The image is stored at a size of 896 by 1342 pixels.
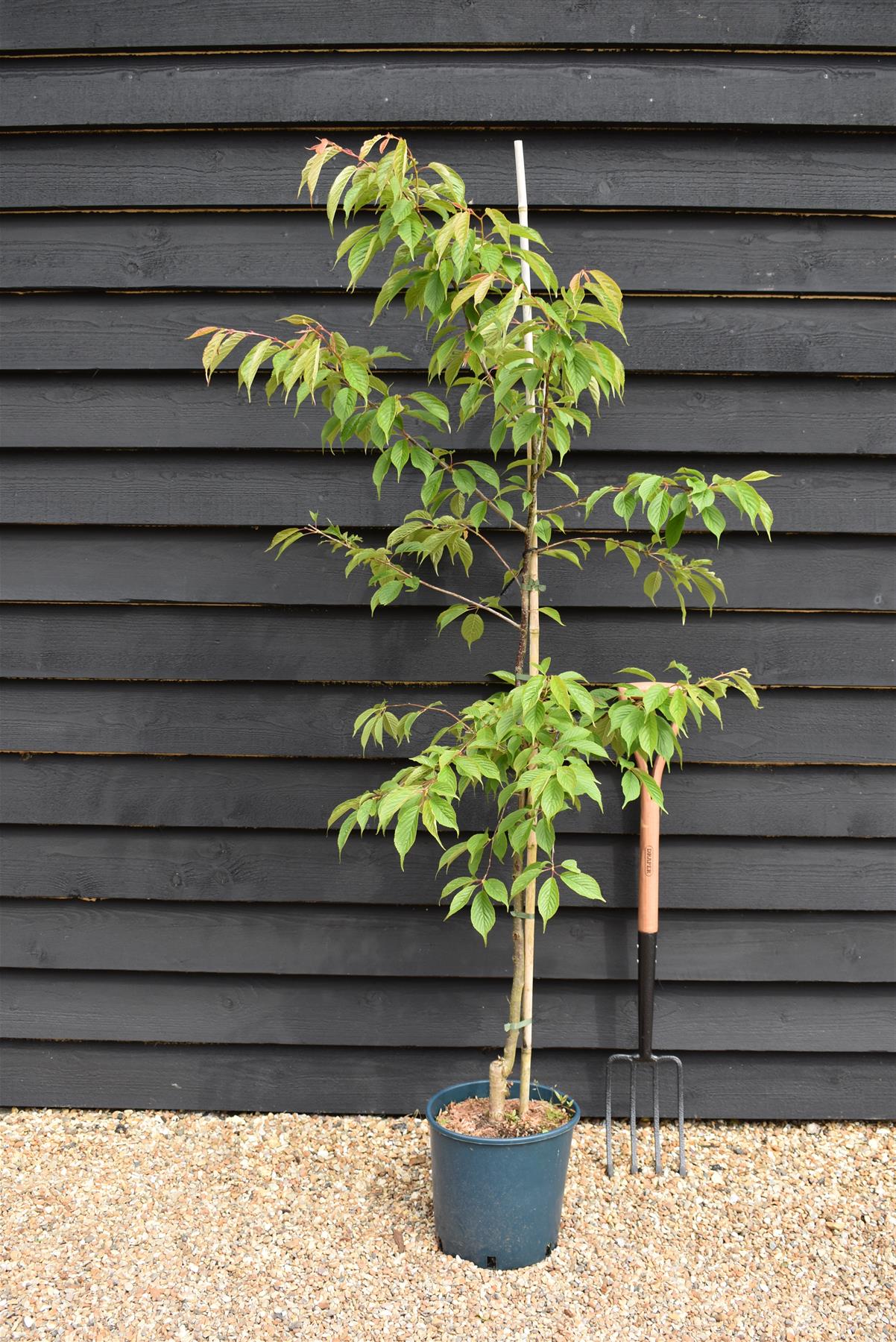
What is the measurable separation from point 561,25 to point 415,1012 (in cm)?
209

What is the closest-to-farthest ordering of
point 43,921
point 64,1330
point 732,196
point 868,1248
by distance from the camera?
1. point 64,1330
2. point 868,1248
3. point 732,196
4. point 43,921

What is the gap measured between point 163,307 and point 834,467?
1.47m

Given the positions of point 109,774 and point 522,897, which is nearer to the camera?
point 522,897

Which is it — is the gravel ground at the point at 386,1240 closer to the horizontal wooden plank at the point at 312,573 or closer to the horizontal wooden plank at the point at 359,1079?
the horizontal wooden plank at the point at 359,1079

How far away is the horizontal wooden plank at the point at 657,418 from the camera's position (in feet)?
6.92

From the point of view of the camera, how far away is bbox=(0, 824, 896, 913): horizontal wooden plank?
2.17 metres

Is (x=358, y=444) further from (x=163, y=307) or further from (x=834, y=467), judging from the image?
(x=834, y=467)

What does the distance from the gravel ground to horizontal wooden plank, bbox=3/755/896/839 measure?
0.66 metres

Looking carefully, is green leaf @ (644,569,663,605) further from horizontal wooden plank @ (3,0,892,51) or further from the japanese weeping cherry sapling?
horizontal wooden plank @ (3,0,892,51)

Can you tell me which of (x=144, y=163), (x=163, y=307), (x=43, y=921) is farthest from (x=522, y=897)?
(x=144, y=163)

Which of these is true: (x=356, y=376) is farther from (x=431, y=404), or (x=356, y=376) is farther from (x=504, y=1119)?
(x=504, y=1119)

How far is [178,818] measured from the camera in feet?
7.19

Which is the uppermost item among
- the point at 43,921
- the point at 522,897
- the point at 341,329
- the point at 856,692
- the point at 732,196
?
the point at 732,196

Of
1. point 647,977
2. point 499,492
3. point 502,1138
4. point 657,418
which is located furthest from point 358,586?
point 502,1138
